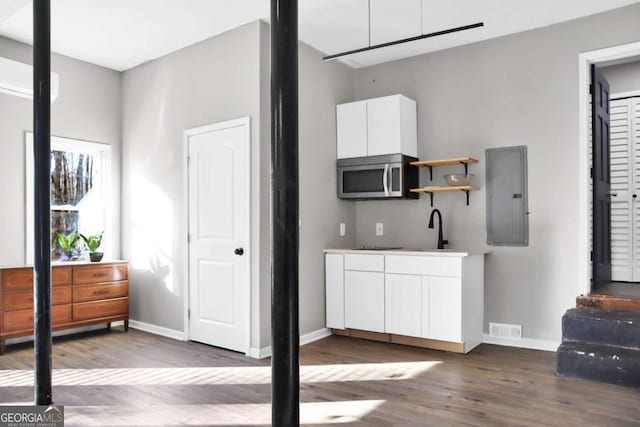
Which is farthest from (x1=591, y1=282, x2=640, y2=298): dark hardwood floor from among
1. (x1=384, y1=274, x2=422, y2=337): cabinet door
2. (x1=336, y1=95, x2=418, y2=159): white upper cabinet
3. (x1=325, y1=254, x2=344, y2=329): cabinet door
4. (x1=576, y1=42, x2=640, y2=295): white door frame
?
(x1=325, y1=254, x2=344, y2=329): cabinet door

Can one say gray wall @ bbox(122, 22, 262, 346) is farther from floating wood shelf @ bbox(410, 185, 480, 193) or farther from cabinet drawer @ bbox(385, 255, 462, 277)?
floating wood shelf @ bbox(410, 185, 480, 193)

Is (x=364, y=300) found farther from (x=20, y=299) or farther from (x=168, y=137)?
(x=20, y=299)

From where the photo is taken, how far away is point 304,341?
177 inches

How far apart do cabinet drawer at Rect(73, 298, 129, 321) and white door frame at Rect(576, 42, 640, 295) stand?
171 inches

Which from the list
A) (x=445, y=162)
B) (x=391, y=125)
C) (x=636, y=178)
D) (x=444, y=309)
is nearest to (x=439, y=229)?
(x=445, y=162)

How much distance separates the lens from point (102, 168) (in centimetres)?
535

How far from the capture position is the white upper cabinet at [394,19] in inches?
153

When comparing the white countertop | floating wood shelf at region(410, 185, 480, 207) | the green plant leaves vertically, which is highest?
floating wood shelf at region(410, 185, 480, 207)

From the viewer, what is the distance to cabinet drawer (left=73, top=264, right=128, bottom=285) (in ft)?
15.4

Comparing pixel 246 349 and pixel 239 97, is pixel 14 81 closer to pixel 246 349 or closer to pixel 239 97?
pixel 239 97

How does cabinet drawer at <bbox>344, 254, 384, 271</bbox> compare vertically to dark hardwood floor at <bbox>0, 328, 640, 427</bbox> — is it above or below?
above

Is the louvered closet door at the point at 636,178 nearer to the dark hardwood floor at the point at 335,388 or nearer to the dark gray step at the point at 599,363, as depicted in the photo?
the dark hardwood floor at the point at 335,388

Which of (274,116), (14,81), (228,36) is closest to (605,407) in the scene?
(274,116)

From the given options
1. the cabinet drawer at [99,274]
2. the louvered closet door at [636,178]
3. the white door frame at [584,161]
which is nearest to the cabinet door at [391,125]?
the white door frame at [584,161]
